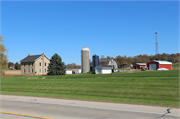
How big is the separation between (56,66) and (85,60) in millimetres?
15517

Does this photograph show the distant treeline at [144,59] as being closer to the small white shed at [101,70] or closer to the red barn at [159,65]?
the red barn at [159,65]

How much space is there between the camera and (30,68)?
214ft

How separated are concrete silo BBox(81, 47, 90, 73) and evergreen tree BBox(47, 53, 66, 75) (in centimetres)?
1279

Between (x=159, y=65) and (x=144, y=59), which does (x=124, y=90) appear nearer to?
(x=159, y=65)

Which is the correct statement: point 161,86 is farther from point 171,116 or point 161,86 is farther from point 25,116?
point 25,116

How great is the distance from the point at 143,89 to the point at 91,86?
23.2 ft

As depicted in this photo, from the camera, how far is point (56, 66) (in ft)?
174

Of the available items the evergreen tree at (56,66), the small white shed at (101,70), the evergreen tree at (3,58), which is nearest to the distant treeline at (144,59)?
the small white shed at (101,70)

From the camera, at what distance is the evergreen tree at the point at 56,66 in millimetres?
53031

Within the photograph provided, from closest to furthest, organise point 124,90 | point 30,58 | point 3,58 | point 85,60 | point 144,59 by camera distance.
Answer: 1. point 124,90
2. point 3,58
3. point 85,60
4. point 30,58
5. point 144,59

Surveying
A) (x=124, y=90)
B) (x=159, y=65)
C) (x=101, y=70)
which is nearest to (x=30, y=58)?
(x=101, y=70)

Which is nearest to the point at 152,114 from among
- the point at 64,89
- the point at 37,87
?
the point at 64,89

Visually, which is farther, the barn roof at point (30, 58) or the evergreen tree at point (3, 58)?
the barn roof at point (30, 58)

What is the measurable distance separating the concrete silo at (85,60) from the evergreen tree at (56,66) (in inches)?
503
